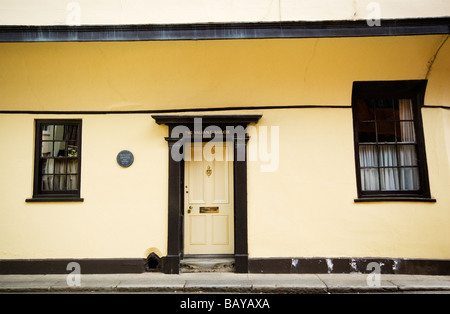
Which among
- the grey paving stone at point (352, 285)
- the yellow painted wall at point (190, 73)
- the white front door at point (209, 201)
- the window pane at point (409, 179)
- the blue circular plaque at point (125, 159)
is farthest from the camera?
the white front door at point (209, 201)

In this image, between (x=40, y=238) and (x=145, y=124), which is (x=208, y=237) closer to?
(x=145, y=124)

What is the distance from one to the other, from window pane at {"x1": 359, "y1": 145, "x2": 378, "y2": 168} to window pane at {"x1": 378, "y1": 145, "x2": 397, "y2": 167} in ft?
0.37

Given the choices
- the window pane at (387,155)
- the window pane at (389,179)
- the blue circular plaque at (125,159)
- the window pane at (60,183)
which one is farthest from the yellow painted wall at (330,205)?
the window pane at (60,183)

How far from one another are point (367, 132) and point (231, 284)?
3.83 m

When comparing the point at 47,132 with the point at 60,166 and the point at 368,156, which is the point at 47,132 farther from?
the point at 368,156

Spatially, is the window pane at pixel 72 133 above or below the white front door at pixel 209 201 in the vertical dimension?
above

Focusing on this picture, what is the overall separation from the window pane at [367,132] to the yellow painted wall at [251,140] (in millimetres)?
335

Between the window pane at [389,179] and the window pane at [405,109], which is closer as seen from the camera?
the window pane at [389,179]

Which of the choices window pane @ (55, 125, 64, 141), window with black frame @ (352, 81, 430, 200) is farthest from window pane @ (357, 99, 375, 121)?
window pane @ (55, 125, 64, 141)

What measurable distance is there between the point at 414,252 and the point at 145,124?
5472 millimetres

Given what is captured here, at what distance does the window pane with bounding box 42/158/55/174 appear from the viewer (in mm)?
5977

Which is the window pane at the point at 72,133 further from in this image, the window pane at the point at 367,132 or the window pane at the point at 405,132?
the window pane at the point at 405,132

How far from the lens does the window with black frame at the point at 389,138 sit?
19.1 feet

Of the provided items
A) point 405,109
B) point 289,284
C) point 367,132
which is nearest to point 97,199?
point 289,284
